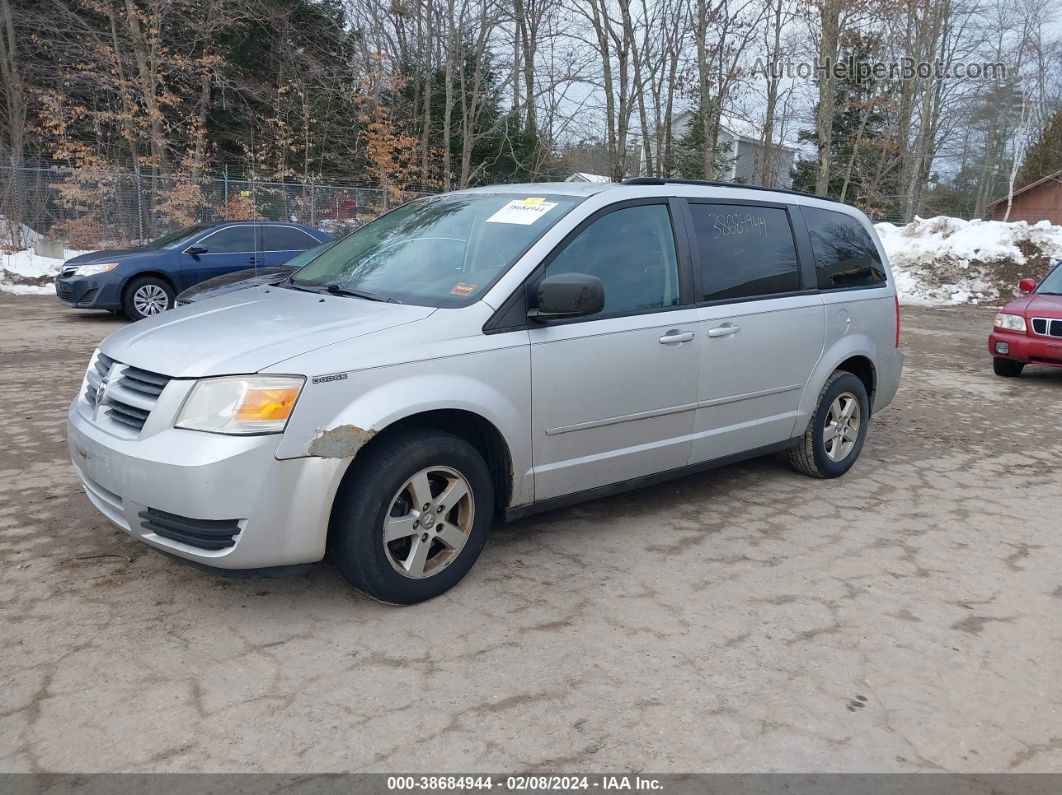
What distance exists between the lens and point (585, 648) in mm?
3348

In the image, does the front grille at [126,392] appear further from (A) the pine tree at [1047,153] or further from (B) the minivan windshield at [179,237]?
(A) the pine tree at [1047,153]

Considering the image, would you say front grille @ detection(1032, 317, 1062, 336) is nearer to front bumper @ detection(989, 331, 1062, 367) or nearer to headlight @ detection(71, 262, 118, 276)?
front bumper @ detection(989, 331, 1062, 367)

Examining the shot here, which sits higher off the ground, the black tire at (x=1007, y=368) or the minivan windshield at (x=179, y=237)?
the minivan windshield at (x=179, y=237)

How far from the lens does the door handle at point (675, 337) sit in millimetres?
4355

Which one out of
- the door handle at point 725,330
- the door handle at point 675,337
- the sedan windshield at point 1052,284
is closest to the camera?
the door handle at point 675,337

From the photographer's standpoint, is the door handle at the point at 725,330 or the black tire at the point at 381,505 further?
the door handle at the point at 725,330

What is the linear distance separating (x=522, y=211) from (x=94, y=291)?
996cm

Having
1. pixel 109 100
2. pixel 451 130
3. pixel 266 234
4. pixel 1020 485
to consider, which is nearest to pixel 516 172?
pixel 451 130

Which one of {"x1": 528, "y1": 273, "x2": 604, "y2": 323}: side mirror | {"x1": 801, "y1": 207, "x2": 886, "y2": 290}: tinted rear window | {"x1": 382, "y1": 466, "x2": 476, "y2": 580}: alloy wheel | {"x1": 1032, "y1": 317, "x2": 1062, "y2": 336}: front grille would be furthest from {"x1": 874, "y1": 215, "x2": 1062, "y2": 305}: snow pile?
{"x1": 382, "y1": 466, "x2": 476, "y2": 580}: alloy wheel

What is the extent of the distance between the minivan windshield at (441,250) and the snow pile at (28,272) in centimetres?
1470

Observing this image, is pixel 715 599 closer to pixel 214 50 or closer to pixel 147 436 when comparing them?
pixel 147 436

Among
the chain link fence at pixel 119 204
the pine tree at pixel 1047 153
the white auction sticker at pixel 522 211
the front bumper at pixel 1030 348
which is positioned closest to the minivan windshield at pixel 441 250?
the white auction sticker at pixel 522 211

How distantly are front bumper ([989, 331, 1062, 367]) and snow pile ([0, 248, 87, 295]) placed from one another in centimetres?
1630

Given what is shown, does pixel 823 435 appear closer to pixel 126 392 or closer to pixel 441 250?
pixel 441 250
